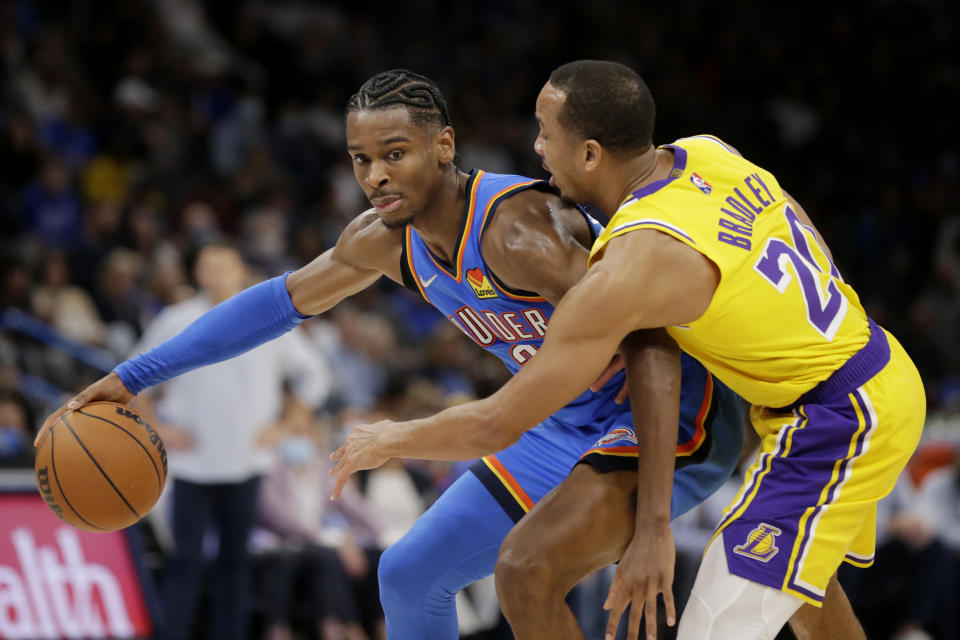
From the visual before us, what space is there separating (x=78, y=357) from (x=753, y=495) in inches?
228

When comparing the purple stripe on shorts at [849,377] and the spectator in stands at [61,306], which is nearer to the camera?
the purple stripe on shorts at [849,377]

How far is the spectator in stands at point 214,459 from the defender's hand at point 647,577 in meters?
3.63

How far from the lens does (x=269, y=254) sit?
9.36m

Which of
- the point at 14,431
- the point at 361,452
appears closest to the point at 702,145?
the point at 361,452

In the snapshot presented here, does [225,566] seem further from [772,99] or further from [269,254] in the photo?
[772,99]

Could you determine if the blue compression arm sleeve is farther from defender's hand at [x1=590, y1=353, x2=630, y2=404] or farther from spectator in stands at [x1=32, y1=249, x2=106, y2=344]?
spectator in stands at [x1=32, y1=249, x2=106, y2=344]

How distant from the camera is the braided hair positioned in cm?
353

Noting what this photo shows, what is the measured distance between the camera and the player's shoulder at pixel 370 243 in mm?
3818

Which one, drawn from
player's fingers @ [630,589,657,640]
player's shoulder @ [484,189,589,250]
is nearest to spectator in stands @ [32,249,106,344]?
player's shoulder @ [484,189,589,250]

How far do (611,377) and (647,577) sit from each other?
2.19 ft

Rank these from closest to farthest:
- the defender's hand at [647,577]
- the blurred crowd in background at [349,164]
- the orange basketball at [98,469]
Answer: the defender's hand at [647,577]
the orange basketball at [98,469]
the blurred crowd in background at [349,164]

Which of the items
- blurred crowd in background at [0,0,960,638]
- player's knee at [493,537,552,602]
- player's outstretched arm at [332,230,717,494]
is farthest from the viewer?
blurred crowd in background at [0,0,960,638]

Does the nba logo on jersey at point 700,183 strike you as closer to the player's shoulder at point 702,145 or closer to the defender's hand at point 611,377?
the player's shoulder at point 702,145

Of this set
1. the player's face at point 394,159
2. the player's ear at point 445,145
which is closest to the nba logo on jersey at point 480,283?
the player's face at point 394,159
